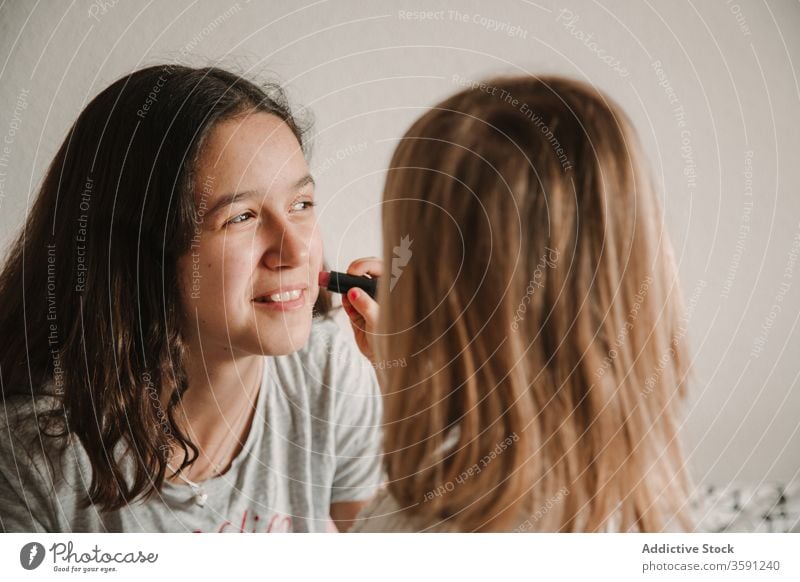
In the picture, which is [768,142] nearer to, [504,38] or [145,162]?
[504,38]

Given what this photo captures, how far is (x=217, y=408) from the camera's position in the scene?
2.70 feet

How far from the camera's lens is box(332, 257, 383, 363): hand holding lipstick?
0.81 m

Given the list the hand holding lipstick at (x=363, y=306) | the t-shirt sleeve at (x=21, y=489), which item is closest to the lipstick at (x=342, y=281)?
the hand holding lipstick at (x=363, y=306)

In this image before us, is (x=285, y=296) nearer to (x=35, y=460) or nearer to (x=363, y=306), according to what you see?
(x=363, y=306)

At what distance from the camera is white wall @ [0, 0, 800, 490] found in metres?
0.81

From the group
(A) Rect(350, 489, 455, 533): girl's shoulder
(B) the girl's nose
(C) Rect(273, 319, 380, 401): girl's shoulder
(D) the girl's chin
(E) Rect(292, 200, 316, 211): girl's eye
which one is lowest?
(A) Rect(350, 489, 455, 533): girl's shoulder

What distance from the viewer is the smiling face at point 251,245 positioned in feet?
2.54

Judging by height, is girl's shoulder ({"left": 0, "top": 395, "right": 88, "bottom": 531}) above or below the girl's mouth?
below

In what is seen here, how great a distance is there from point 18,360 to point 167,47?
0.34 m

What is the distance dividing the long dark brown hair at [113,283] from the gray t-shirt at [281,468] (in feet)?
0.08

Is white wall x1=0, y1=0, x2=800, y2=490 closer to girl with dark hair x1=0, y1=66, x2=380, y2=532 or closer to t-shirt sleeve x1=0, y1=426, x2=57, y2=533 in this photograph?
girl with dark hair x1=0, y1=66, x2=380, y2=532

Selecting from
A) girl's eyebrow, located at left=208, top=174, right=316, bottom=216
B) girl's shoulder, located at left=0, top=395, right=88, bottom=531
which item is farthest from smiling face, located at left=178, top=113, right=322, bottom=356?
girl's shoulder, located at left=0, top=395, right=88, bottom=531

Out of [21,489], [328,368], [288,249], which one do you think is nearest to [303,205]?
[288,249]
